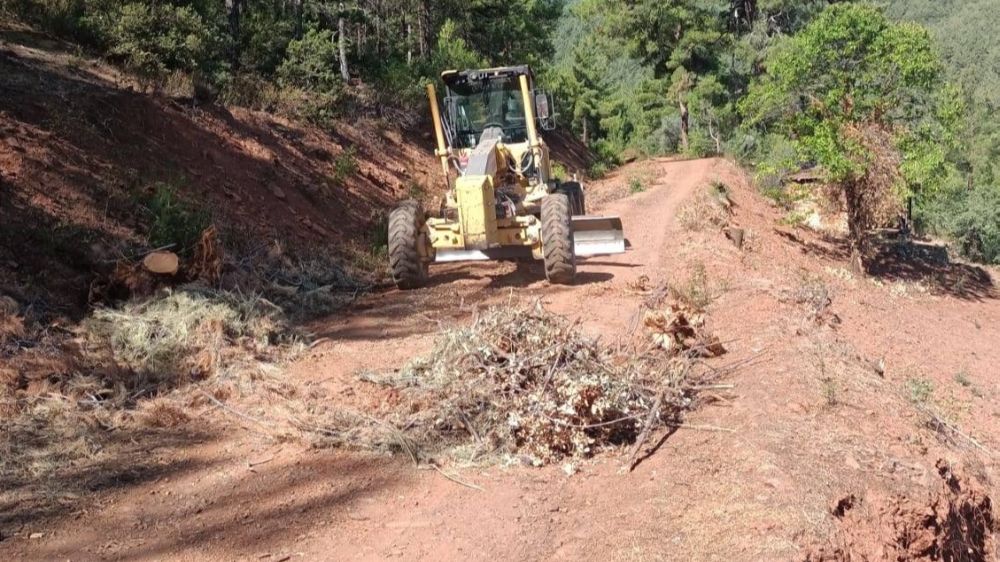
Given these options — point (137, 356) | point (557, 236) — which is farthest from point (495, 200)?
point (137, 356)

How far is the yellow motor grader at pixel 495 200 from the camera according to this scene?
33.3 ft

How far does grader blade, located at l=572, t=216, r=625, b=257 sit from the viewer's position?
36.8 feet

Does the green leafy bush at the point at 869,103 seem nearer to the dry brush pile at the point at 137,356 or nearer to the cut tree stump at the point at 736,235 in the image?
the cut tree stump at the point at 736,235

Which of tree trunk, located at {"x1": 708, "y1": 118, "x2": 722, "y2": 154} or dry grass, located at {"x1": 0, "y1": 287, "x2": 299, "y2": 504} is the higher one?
tree trunk, located at {"x1": 708, "y1": 118, "x2": 722, "y2": 154}

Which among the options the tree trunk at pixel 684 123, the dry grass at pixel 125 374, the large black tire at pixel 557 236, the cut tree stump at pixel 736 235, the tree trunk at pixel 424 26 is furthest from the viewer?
the tree trunk at pixel 684 123

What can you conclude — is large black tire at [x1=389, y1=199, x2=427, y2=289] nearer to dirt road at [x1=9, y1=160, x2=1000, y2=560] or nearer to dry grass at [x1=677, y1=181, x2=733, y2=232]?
dirt road at [x1=9, y1=160, x2=1000, y2=560]

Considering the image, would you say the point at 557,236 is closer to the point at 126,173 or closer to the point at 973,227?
the point at 126,173

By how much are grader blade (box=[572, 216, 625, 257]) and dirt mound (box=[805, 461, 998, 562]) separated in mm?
5818

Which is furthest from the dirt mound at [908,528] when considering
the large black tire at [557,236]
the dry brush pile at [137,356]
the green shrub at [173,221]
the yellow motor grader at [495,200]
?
the green shrub at [173,221]

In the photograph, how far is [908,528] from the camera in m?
5.11

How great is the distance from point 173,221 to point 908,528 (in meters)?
8.65

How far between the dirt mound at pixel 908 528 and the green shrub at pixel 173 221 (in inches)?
301

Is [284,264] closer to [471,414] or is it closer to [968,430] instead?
[471,414]

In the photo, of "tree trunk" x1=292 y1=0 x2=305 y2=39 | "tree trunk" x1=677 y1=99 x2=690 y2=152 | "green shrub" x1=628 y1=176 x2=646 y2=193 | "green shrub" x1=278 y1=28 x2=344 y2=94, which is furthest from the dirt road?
"tree trunk" x1=677 y1=99 x2=690 y2=152
